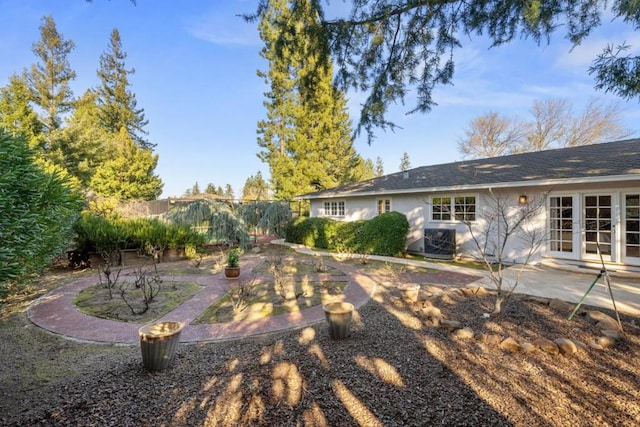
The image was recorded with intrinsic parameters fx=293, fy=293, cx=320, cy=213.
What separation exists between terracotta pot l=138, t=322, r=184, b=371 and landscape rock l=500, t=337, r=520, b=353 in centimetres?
401

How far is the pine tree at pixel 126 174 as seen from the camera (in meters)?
23.0

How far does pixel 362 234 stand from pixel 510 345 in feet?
27.1

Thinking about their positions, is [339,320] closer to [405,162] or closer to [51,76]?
[51,76]

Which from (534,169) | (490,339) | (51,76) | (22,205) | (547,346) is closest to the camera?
(22,205)

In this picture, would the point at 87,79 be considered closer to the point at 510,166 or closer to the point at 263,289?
the point at 263,289

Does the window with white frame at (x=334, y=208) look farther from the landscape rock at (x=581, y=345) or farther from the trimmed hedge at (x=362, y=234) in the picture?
the landscape rock at (x=581, y=345)

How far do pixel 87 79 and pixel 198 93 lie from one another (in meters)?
20.9

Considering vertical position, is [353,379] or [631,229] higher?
[631,229]

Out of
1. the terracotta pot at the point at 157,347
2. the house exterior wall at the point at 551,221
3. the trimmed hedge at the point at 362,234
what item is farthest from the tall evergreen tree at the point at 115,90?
the terracotta pot at the point at 157,347

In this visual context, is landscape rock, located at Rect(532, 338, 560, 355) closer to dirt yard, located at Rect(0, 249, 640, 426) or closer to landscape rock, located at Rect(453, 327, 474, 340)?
dirt yard, located at Rect(0, 249, 640, 426)

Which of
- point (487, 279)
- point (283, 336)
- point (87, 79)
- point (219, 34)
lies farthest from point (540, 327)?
point (87, 79)

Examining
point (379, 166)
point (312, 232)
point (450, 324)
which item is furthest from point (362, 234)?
point (379, 166)

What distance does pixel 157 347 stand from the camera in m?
3.24

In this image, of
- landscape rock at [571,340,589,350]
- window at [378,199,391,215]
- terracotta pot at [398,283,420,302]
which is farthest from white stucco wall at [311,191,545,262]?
landscape rock at [571,340,589,350]
